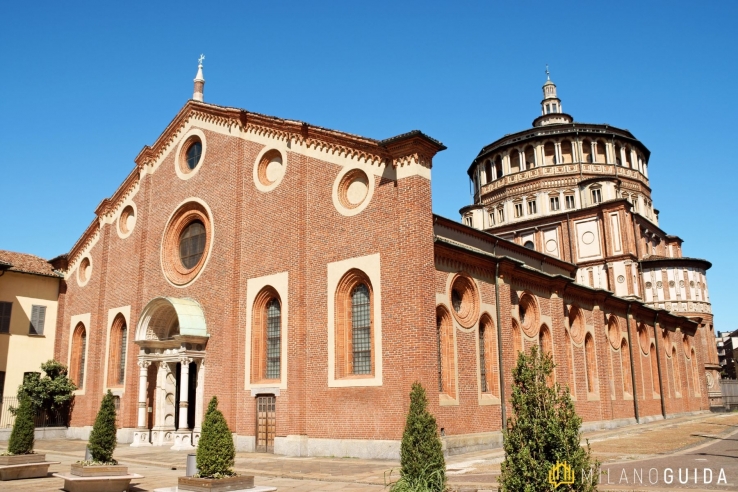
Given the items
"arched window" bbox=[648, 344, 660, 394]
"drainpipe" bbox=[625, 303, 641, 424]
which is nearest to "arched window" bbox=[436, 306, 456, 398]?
"drainpipe" bbox=[625, 303, 641, 424]

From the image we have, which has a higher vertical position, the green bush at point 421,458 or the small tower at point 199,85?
the small tower at point 199,85

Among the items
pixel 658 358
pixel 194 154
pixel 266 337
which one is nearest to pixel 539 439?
pixel 266 337

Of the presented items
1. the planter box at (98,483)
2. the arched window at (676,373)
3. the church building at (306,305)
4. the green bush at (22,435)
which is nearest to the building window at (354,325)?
the church building at (306,305)

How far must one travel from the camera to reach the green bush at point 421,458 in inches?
400

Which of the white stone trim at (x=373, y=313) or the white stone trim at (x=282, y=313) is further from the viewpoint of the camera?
the white stone trim at (x=282, y=313)

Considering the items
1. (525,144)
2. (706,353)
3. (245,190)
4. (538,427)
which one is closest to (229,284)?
(245,190)

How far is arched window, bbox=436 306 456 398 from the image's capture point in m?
19.5

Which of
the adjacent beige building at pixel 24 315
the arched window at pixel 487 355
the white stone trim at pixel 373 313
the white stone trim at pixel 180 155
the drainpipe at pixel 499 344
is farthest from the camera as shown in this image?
the adjacent beige building at pixel 24 315

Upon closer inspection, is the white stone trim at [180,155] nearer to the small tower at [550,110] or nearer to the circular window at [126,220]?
the circular window at [126,220]

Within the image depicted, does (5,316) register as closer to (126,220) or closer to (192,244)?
(126,220)

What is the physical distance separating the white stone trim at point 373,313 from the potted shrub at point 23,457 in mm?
8126

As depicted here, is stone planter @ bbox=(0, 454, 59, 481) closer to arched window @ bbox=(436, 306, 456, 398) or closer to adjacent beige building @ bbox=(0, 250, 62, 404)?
arched window @ bbox=(436, 306, 456, 398)

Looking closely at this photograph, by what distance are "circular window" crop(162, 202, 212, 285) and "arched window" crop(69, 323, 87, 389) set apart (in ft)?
25.0

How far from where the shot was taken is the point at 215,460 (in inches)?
450
